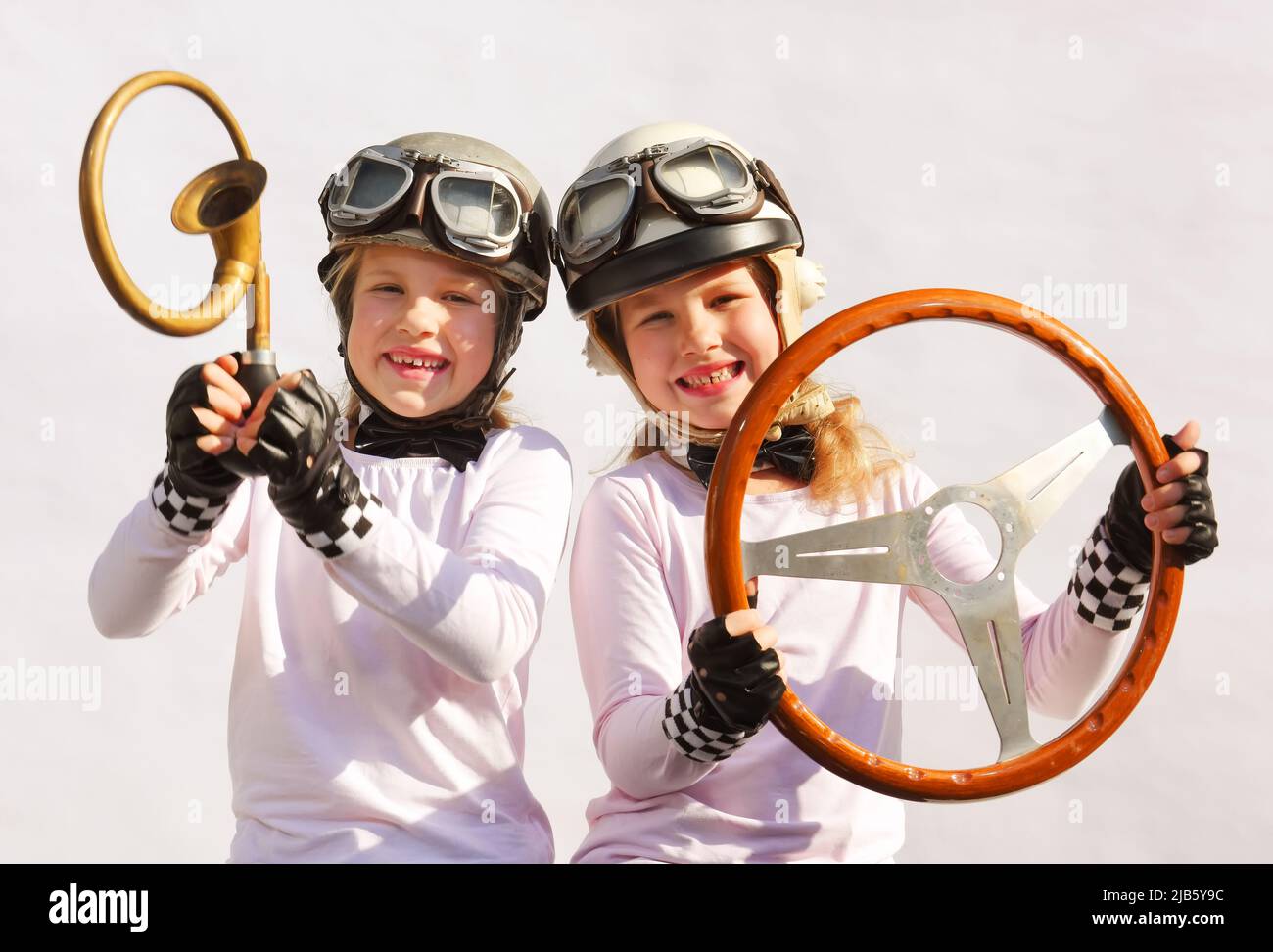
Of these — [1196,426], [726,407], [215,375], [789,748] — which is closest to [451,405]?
[726,407]

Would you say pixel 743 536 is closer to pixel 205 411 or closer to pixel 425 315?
pixel 425 315

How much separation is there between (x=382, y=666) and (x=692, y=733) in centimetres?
47

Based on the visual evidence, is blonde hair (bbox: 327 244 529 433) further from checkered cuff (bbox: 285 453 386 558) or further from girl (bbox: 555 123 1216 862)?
checkered cuff (bbox: 285 453 386 558)

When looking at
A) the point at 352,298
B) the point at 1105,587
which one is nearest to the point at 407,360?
the point at 352,298

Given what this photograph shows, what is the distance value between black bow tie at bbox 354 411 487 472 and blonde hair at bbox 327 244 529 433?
0.08 metres

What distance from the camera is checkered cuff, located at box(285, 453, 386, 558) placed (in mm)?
1786

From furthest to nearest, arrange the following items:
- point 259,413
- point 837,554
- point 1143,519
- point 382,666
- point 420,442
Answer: point 420,442, point 382,666, point 1143,519, point 837,554, point 259,413

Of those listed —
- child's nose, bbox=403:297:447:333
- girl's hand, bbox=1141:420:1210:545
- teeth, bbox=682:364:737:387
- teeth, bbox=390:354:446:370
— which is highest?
child's nose, bbox=403:297:447:333

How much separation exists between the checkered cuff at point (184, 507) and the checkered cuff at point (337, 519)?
Result: 0.14 meters

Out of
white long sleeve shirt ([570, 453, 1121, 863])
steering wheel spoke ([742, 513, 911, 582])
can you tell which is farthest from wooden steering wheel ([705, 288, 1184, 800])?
white long sleeve shirt ([570, 453, 1121, 863])

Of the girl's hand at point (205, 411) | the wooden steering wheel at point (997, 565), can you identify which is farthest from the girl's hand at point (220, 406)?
the wooden steering wheel at point (997, 565)

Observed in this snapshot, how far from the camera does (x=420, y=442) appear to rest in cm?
222

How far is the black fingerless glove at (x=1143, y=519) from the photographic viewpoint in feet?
6.30
